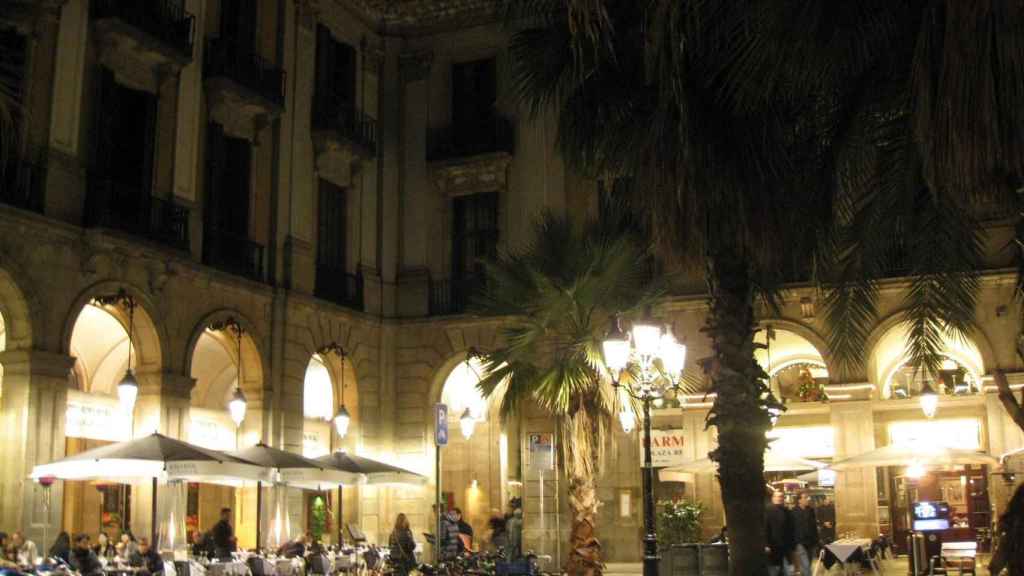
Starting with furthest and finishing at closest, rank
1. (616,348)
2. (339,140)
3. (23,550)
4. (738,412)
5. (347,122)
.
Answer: (347,122) < (339,140) < (23,550) < (616,348) < (738,412)

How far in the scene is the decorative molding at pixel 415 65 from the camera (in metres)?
30.5

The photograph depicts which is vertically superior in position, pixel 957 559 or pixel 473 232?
pixel 473 232

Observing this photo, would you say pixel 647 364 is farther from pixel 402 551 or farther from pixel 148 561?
pixel 148 561

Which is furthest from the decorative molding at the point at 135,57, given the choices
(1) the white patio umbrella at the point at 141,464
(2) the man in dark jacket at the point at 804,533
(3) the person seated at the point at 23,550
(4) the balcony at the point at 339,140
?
(2) the man in dark jacket at the point at 804,533

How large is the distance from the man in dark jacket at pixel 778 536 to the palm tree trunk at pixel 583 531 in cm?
343

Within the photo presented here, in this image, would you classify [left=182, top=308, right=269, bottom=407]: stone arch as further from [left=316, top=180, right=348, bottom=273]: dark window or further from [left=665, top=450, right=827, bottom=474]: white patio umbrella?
[left=665, top=450, right=827, bottom=474]: white patio umbrella

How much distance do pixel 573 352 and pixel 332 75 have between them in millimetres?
12216

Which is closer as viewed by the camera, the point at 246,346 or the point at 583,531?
the point at 583,531

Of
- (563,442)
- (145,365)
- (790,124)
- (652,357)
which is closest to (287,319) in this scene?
(145,365)

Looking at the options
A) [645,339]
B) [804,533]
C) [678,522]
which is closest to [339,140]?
[678,522]

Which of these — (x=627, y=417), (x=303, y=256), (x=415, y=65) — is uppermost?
(x=415, y=65)

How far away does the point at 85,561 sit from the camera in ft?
56.3

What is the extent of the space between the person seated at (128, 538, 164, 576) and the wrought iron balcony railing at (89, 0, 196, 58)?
9.15m

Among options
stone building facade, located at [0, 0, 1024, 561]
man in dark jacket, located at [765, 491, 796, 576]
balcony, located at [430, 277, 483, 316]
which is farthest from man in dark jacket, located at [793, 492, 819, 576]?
balcony, located at [430, 277, 483, 316]
